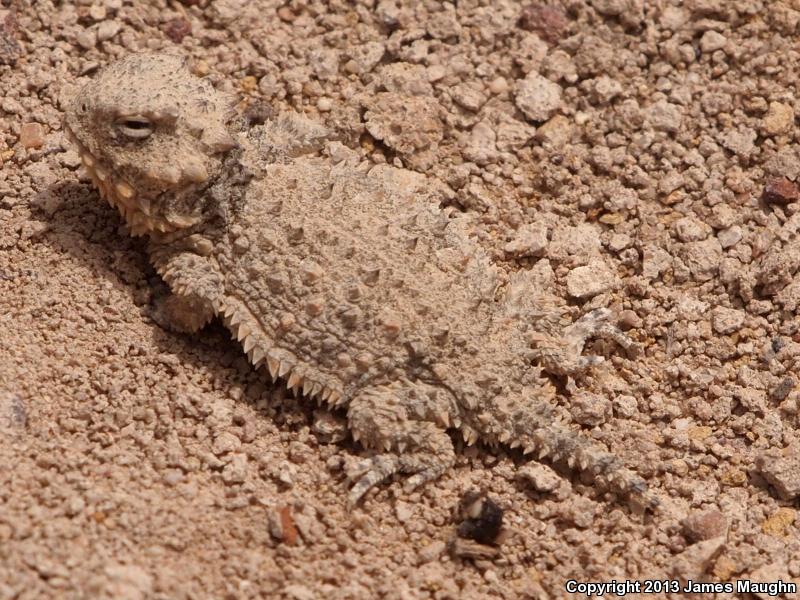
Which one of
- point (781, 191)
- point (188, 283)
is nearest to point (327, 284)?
point (188, 283)

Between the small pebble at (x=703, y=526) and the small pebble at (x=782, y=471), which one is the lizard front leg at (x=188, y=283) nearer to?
the small pebble at (x=703, y=526)

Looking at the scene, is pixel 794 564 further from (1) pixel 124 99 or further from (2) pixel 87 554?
(1) pixel 124 99

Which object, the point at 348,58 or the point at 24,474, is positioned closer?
the point at 24,474

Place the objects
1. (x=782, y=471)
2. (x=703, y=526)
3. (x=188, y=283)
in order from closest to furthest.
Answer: (x=703, y=526) → (x=782, y=471) → (x=188, y=283)

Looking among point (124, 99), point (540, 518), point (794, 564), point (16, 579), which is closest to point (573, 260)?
point (540, 518)

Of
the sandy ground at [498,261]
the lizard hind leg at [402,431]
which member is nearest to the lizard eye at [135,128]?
the sandy ground at [498,261]

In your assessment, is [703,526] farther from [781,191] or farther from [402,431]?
[781,191]
